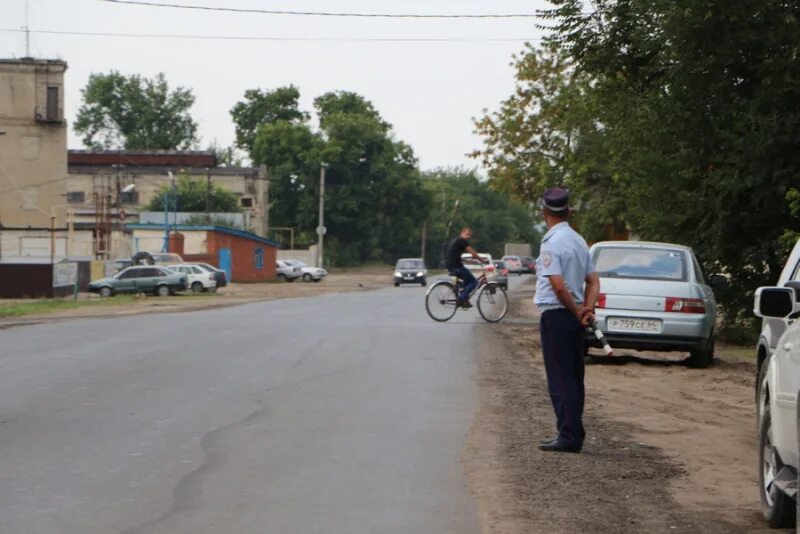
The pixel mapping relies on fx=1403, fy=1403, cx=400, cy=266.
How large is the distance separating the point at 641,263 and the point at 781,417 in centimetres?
1195

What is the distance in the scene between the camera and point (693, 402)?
13820 mm

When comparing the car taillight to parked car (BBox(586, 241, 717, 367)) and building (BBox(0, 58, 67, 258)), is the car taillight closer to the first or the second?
parked car (BBox(586, 241, 717, 367))

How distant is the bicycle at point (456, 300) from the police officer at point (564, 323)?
17517 millimetres

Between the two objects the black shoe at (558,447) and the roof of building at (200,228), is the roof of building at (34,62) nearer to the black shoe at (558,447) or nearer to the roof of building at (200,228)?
the roof of building at (200,228)

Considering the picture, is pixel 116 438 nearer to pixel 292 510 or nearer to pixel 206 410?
pixel 206 410

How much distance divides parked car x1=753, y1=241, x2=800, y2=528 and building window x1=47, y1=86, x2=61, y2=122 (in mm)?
80142

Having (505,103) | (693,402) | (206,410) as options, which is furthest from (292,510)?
(505,103)

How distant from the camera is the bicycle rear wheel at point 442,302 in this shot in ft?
90.2

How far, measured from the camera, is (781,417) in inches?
263

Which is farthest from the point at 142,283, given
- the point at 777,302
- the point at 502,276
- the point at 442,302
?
the point at 777,302

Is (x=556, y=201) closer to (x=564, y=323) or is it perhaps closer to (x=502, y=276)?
(x=564, y=323)

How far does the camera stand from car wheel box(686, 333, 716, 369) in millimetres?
17983

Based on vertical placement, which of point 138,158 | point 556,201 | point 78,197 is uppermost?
point 138,158

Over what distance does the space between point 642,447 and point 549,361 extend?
43.8 inches
